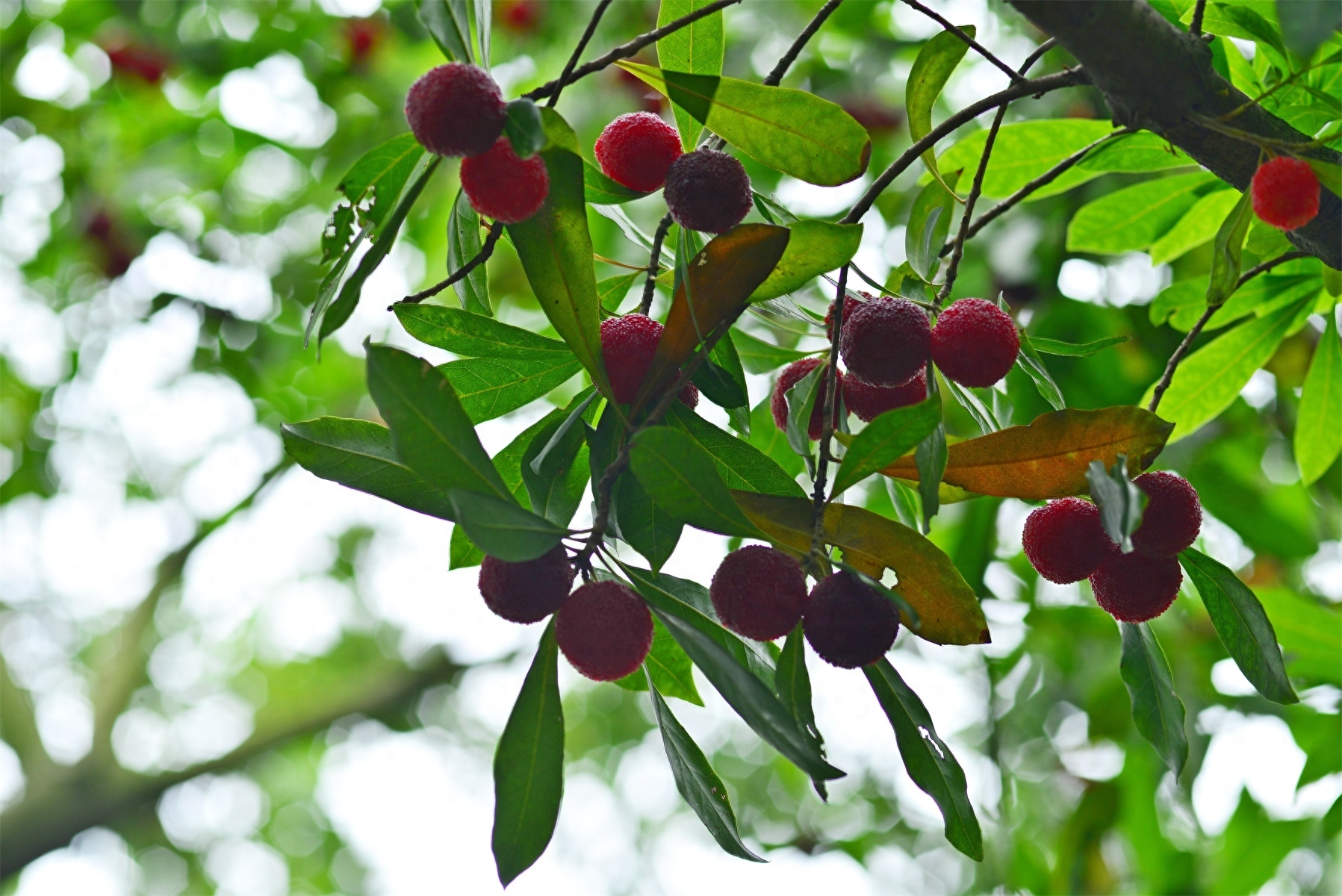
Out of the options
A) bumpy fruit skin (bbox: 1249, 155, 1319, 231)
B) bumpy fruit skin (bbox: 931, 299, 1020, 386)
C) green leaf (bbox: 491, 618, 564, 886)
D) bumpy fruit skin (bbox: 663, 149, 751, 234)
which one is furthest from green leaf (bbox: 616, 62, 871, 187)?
green leaf (bbox: 491, 618, 564, 886)

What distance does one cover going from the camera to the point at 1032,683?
2762mm

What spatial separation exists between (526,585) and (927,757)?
33 cm

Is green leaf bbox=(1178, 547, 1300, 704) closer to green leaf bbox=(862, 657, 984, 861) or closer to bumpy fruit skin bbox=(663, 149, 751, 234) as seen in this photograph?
green leaf bbox=(862, 657, 984, 861)

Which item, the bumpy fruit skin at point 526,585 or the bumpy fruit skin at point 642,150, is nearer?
the bumpy fruit skin at point 526,585

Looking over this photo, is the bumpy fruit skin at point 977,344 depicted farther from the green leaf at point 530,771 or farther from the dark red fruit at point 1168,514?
the green leaf at point 530,771

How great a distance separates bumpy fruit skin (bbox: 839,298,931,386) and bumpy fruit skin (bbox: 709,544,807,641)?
6.3 inches

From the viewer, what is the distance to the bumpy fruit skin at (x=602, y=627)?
2.52 feet

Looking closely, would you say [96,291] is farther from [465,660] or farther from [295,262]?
[465,660]

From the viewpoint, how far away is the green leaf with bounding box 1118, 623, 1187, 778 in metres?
0.91

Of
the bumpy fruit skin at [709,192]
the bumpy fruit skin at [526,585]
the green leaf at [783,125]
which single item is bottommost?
the bumpy fruit skin at [526,585]

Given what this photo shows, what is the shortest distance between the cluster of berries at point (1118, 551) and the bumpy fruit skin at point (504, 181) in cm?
47

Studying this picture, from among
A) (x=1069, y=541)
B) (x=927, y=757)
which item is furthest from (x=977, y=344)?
(x=927, y=757)

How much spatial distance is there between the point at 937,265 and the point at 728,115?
24 centimetres

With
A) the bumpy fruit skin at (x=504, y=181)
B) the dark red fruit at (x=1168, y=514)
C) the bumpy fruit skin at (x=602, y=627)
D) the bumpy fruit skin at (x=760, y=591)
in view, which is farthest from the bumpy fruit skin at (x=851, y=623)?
the bumpy fruit skin at (x=504, y=181)
